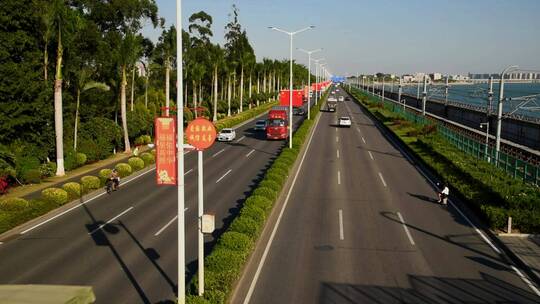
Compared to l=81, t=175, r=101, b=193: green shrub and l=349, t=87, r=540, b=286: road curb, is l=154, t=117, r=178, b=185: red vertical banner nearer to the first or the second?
l=349, t=87, r=540, b=286: road curb

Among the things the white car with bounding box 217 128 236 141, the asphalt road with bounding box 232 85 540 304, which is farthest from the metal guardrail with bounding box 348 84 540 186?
the white car with bounding box 217 128 236 141

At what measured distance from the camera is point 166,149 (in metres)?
12.1

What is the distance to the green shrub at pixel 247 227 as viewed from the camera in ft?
59.8

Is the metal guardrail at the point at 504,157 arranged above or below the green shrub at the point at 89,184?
above

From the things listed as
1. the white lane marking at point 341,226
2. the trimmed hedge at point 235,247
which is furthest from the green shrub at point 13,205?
the white lane marking at point 341,226

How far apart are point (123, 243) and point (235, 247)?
5769 mm

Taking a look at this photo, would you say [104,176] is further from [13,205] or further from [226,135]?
[226,135]

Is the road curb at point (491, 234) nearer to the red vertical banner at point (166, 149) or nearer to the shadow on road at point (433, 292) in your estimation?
the shadow on road at point (433, 292)

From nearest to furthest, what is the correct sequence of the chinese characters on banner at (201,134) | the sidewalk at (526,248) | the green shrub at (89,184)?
the chinese characters on banner at (201,134), the sidewalk at (526,248), the green shrub at (89,184)

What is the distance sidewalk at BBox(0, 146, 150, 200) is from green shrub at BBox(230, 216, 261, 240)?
48.9 ft

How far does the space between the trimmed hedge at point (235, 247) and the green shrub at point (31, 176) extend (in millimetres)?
15892

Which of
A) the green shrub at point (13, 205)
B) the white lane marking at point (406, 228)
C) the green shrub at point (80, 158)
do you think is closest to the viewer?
the white lane marking at point (406, 228)

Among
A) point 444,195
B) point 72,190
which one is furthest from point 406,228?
point 72,190

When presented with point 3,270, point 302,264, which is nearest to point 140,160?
point 3,270
